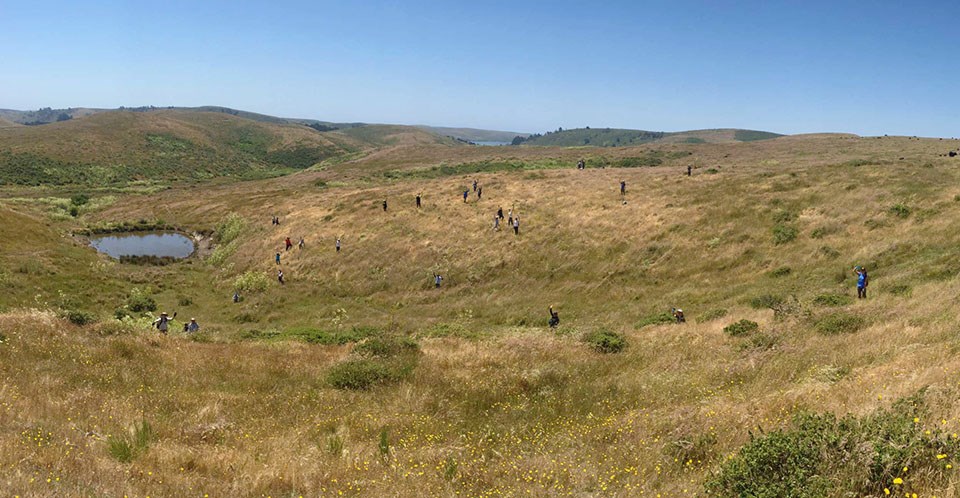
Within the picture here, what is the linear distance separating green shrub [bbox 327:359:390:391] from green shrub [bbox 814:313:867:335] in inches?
495

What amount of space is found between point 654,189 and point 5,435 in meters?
48.8

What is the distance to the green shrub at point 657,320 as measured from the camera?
2127cm

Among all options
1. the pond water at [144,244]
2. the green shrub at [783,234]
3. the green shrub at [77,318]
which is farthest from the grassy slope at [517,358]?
the pond water at [144,244]

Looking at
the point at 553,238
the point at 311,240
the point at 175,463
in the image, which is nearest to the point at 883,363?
the point at 175,463

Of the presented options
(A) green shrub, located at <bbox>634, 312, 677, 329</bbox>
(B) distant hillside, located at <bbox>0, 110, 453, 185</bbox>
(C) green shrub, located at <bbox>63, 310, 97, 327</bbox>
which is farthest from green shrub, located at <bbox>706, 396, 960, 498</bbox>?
(B) distant hillside, located at <bbox>0, 110, 453, 185</bbox>

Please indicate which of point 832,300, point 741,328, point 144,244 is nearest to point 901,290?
point 832,300

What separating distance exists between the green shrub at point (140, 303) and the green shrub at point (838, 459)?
35.5 meters

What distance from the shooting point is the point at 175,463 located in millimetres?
7559

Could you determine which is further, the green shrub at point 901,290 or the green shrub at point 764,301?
the green shrub at point 764,301

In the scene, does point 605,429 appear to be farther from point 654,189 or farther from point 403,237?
point 654,189

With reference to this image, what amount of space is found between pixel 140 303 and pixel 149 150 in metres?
125

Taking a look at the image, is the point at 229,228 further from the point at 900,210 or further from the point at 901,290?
the point at 900,210

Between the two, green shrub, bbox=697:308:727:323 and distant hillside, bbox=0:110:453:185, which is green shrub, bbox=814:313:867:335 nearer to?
green shrub, bbox=697:308:727:323

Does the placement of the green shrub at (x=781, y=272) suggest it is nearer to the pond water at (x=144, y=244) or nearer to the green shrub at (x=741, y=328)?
the green shrub at (x=741, y=328)
